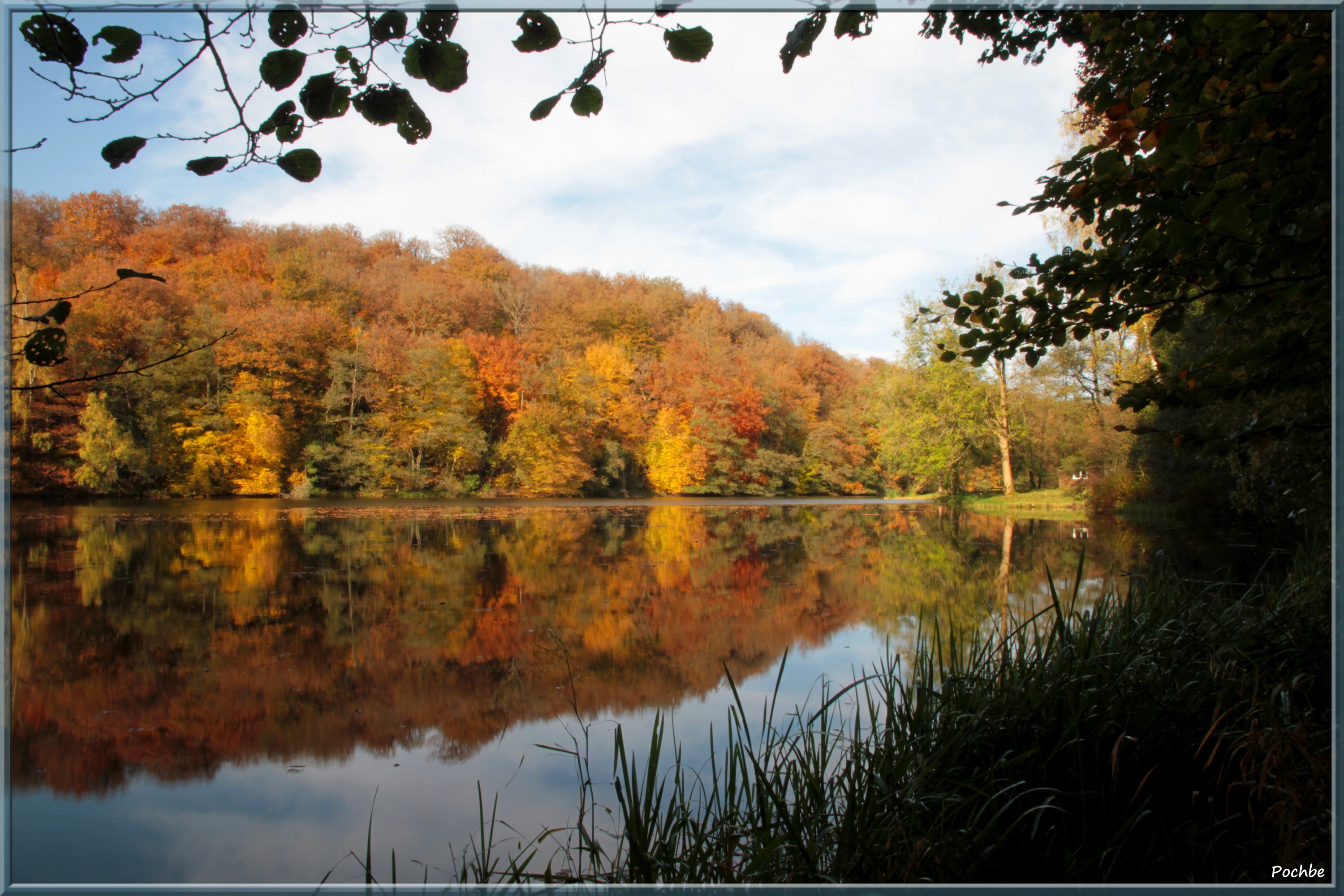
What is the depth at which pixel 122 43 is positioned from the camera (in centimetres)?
97

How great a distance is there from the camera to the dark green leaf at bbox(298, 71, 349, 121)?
3.20ft

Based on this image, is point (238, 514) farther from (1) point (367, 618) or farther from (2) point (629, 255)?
(2) point (629, 255)

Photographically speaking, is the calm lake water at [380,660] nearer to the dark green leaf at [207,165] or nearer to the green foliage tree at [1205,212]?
the green foliage tree at [1205,212]

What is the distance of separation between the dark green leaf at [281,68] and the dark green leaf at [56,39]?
1.35 ft

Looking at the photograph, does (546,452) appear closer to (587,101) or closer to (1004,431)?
(1004,431)

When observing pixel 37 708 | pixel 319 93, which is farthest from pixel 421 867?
pixel 37 708

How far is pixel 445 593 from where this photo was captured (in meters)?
5.30

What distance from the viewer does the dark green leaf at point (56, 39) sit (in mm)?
1037

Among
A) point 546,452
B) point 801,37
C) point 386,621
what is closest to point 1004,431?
point 546,452

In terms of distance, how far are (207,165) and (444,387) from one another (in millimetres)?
9870

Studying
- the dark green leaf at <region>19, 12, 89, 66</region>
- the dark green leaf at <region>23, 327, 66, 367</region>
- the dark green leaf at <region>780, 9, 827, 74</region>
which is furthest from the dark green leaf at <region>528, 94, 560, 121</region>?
the dark green leaf at <region>23, 327, 66, 367</region>

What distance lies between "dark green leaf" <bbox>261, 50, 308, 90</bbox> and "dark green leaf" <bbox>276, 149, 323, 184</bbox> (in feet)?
0.29

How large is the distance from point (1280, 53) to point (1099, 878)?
1610 millimetres

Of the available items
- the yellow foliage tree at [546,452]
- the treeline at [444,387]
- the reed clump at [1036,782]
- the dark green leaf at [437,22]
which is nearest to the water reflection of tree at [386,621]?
the reed clump at [1036,782]
